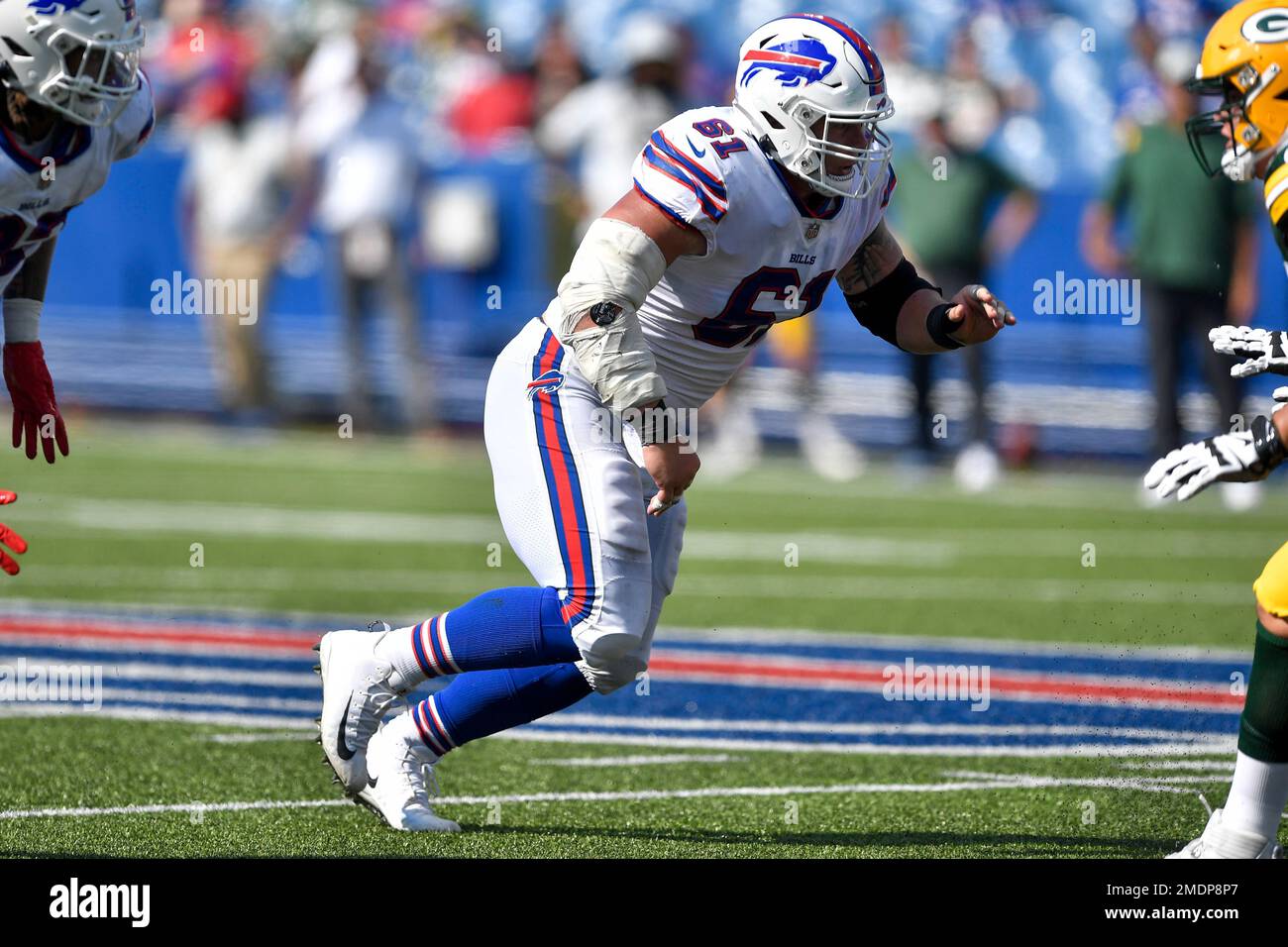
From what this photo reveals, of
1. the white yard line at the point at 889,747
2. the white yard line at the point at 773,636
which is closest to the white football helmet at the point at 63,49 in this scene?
the white yard line at the point at 889,747

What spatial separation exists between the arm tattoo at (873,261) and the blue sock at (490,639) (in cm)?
103

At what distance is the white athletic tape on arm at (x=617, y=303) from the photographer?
3.93 m

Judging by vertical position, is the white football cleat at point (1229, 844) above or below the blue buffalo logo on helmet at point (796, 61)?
below

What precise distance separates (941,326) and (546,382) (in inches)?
35.1

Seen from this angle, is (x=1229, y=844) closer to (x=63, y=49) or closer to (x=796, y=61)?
A: (x=796, y=61)

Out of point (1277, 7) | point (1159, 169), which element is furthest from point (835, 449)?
point (1277, 7)

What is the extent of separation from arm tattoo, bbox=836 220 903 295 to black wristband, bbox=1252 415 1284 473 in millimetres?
1144

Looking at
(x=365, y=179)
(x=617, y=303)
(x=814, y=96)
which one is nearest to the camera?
(x=617, y=303)

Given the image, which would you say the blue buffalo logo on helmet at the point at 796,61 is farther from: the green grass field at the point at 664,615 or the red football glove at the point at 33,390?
the red football glove at the point at 33,390

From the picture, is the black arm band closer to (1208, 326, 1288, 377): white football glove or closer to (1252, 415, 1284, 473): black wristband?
(1208, 326, 1288, 377): white football glove

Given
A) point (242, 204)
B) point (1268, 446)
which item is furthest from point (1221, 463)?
point (242, 204)

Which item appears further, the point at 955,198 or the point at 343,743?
the point at 955,198

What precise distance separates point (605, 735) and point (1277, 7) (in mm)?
2687

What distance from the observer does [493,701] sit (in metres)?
4.36
